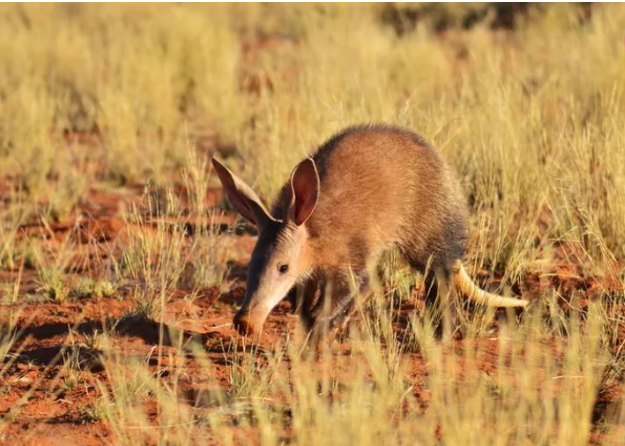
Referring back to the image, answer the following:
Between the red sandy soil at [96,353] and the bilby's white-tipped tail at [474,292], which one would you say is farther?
the bilby's white-tipped tail at [474,292]

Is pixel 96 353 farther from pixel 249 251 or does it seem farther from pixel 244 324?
pixel 249 251

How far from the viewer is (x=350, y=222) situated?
505 centimetres

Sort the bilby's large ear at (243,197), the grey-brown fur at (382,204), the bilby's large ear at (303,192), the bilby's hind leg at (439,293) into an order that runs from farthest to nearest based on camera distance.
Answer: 1. the bilby's hind leg at (439,293)
2. the grey-brown fur at (382,204)
3. the bilby's large ear at (243,197)
4. the bilby's large ear at (303,192)

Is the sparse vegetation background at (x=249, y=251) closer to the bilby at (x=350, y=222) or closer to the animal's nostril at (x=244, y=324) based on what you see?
the animal's nostril at (x=244, y=324)

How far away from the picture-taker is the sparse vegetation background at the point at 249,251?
3898 millimetres

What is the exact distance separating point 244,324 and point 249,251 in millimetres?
2560

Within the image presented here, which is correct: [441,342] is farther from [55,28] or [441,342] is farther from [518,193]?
[55,28]

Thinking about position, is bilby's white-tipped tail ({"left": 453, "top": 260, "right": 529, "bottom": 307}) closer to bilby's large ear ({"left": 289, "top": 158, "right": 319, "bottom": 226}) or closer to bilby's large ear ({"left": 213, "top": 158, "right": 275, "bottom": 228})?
bilby's large ear ({"left": 289, "top": 158, "right": 319, "bottom": 226})

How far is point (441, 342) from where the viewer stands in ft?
16.5

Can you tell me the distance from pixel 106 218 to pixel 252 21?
13.5 m

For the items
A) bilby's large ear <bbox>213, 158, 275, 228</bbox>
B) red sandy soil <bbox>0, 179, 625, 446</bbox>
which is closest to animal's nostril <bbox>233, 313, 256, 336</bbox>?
red sandy soil <bbox>0, 179, 625, 446</bbox>

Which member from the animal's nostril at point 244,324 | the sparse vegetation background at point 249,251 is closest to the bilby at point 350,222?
the animal's nostril at point 244,324

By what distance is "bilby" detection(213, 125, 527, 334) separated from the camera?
4746mm

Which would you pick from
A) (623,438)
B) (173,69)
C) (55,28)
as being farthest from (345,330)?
(55,28)
